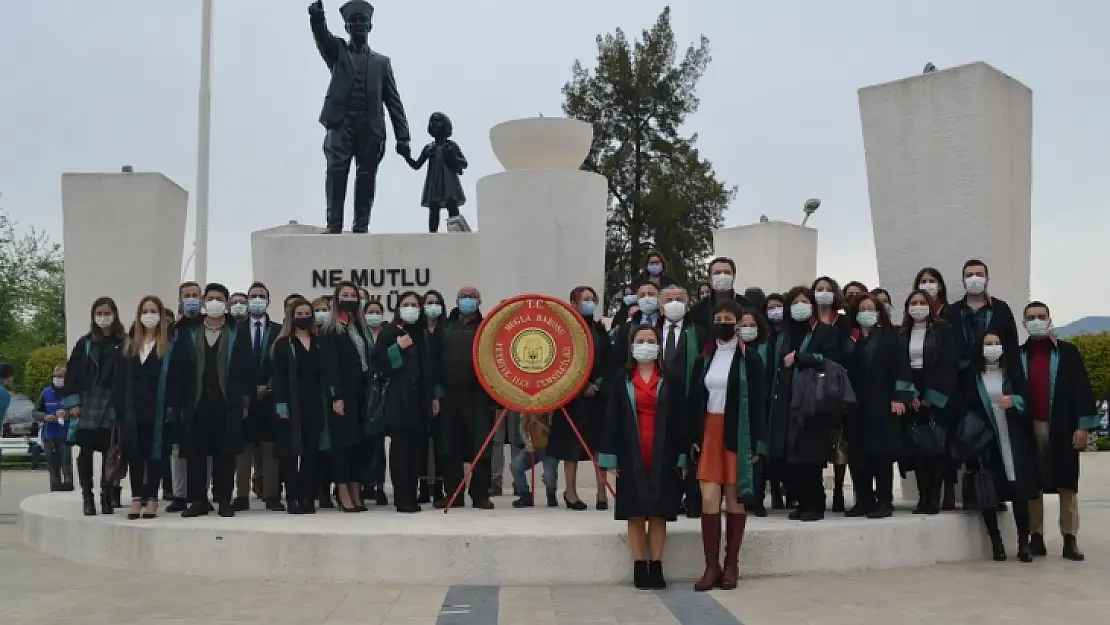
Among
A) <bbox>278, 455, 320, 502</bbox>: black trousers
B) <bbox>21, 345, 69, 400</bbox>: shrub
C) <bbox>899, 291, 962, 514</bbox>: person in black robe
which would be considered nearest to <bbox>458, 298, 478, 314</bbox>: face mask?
<bbox>278, 455, 320, 502</bbox>: black trousers

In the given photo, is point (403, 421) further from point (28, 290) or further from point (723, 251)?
point (28, 290)

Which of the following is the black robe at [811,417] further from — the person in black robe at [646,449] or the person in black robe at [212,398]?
the person in black robe at [212,398]

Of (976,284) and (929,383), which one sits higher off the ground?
(976,284)

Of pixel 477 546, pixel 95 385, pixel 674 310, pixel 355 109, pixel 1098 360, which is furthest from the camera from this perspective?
pixel 1098 360

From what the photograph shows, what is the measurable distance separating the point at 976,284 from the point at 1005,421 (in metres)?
0.97

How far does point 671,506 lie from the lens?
20.2 feet

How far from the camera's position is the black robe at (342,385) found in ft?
25.7

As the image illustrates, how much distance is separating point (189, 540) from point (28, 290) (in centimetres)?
3394

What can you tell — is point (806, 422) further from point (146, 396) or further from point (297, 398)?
point (146, 396)

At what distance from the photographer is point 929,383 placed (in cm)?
741

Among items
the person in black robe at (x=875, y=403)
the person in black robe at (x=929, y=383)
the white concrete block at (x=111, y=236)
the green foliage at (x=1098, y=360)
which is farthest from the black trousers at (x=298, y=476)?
the green foliage at (x=1098, y=360)

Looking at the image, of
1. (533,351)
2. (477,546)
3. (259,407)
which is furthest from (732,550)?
(259,407)

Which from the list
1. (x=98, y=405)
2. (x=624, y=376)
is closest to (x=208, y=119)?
(x=98, y=405)

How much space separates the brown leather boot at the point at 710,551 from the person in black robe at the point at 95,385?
166 inches
